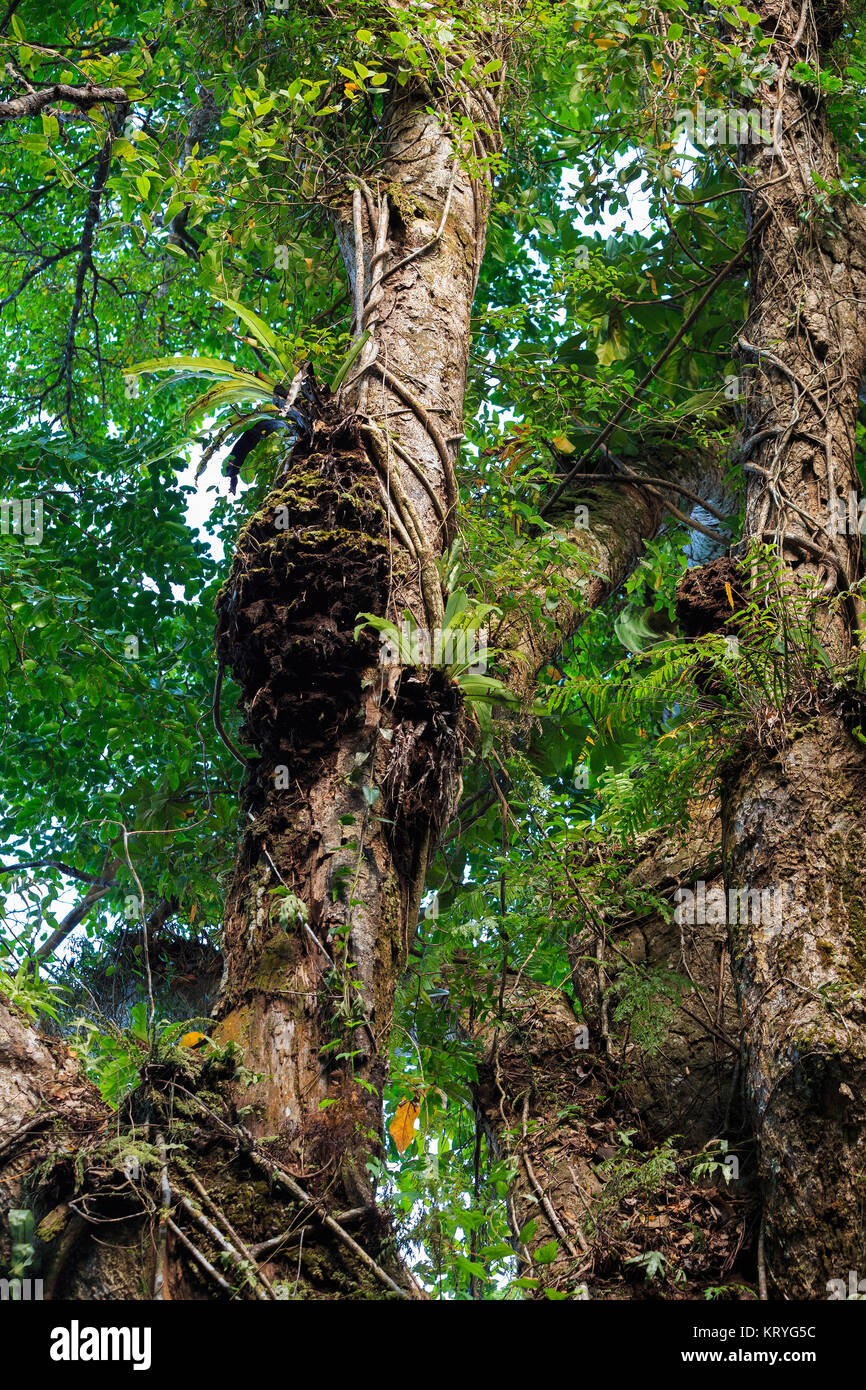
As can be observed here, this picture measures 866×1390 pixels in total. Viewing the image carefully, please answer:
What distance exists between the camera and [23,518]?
6.81 meters

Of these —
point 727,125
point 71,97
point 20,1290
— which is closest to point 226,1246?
point 20,1290

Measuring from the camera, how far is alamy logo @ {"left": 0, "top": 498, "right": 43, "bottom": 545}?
21.0 feet

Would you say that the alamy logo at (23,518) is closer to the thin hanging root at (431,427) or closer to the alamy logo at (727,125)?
the thin hanging root at (431,427)

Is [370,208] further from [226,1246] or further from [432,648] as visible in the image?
[226,1246]

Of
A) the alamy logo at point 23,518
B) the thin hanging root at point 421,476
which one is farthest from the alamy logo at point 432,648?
the alamy logo at point 23,518

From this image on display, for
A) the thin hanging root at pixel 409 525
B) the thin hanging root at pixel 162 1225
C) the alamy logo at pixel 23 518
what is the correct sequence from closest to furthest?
the thin hanging root at pixel 162 1225 → the thin hanging root at pixel 409 525 → the alamy logo at pixel 23 518

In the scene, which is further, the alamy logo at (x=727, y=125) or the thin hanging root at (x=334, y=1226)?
the alamy logo at (x=727, y=125)

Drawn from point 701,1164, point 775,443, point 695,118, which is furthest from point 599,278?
point 701,1164

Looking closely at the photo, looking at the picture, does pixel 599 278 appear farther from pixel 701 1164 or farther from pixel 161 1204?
pixel 161 1204
